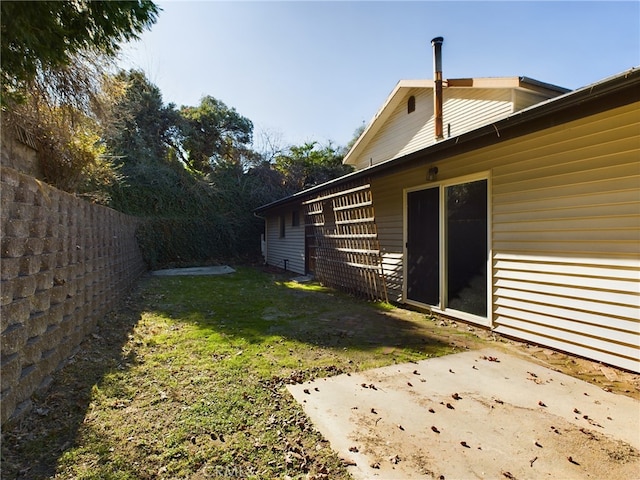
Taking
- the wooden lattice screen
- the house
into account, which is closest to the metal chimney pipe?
the house

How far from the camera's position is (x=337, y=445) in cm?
194

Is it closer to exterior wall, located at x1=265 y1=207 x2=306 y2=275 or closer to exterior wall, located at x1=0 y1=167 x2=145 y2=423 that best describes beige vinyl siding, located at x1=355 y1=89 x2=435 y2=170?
exterior wall, located at x1=265 y1=207 x2=306 y2=275

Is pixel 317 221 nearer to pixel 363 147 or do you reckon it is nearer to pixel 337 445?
pixel 363 147

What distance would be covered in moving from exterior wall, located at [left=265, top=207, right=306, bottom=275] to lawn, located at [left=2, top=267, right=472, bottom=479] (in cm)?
581

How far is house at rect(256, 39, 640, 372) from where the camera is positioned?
3088 mm

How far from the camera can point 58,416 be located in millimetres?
2215

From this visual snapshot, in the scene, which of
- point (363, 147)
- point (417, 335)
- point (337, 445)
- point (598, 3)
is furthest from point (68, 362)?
point (363, 147)

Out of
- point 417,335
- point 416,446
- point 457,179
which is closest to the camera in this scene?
point 416,446

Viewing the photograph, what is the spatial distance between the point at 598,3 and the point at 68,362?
795cm

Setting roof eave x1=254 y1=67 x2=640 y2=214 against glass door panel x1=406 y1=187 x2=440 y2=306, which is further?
glass door panel x1=406 y1=187 x2=440 y2=306
